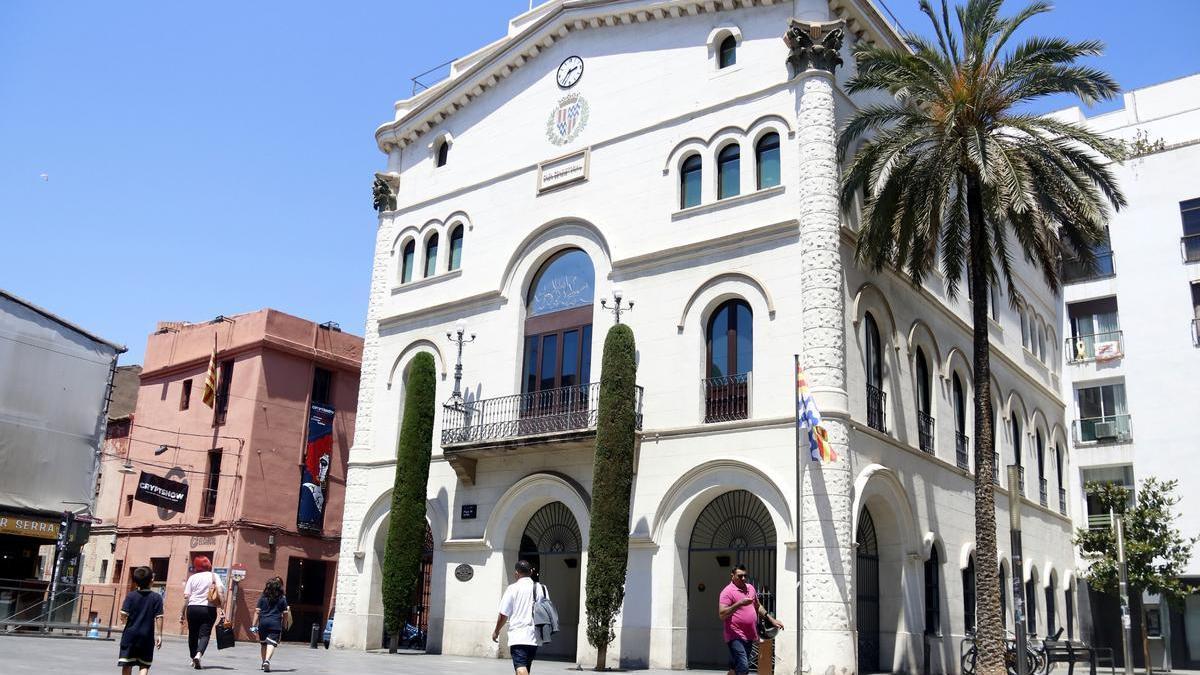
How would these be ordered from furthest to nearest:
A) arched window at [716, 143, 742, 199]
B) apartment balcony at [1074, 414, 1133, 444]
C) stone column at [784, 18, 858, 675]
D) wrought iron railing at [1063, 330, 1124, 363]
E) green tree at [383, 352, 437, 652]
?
1. wrought iron railing at [1063, 330, 1124, 363]
2. apartment balcony at [1074, 414, 1133, 444]
3. green tree at [383, 352, 437, 652]
4. arched window at [716, 143, 742, 199]
5. stone column at [784, 18, 858, 675]

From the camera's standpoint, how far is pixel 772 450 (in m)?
20.8

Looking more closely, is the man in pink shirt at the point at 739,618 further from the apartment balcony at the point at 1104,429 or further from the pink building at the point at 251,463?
the apartment balcony at the point at 1104,429

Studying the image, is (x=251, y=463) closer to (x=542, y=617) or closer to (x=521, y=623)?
(x=521, y=623)

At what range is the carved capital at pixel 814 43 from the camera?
22.4m

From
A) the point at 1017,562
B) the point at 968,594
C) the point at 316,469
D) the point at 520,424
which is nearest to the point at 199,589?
the point at 520,424

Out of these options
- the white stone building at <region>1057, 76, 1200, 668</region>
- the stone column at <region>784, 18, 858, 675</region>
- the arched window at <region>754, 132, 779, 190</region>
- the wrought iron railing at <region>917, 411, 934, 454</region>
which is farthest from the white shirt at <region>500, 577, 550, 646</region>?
the white stone building at <region>1057, 76, 1200, 668</region>

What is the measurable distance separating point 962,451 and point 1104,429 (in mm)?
13614

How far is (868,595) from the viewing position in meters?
23.1

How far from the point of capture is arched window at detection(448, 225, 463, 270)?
29.0 meters

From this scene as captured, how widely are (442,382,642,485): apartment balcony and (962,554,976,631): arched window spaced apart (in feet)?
→ 32.5

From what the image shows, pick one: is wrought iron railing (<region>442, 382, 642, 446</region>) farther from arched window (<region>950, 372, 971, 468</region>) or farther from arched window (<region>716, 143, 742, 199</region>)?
arched window (<region>950, 372, 971, 468</region>)

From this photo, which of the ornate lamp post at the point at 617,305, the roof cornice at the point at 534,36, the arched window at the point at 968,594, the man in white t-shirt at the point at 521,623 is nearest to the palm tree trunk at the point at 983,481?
the roof cornice at the point at 534,36

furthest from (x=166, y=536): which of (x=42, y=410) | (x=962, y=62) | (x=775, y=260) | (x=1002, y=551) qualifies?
(x=962, y=62)

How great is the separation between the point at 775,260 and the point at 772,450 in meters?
4.14
